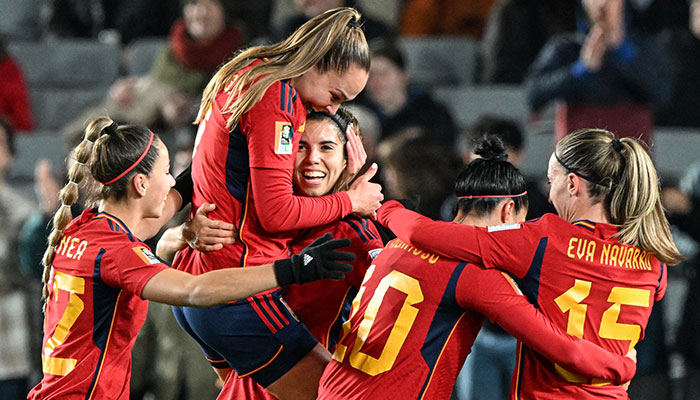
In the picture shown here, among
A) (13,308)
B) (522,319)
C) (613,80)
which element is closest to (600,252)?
(522,319)

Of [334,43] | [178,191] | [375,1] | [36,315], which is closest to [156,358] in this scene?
[36,315]

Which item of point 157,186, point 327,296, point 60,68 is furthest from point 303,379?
point 60,68

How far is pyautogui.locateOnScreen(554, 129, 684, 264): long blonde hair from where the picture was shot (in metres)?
3.30

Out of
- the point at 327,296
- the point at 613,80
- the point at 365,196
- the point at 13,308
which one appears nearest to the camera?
the point at 365,196

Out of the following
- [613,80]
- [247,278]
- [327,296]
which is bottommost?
[327,296]

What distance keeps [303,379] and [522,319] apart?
0.80 metres

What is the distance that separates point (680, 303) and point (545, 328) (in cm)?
343

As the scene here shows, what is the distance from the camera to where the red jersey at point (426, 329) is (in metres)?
3.17

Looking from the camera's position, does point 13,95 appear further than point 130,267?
Yes

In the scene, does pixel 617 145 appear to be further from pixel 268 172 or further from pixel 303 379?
pixel 303 379

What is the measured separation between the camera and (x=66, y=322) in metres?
3.32

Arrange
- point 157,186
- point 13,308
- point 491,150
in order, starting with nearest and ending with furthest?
point 491,150
point 157,186
point 13,308

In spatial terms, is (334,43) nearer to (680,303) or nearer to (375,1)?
(680,303)

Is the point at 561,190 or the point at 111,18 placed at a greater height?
the point at 561,190
